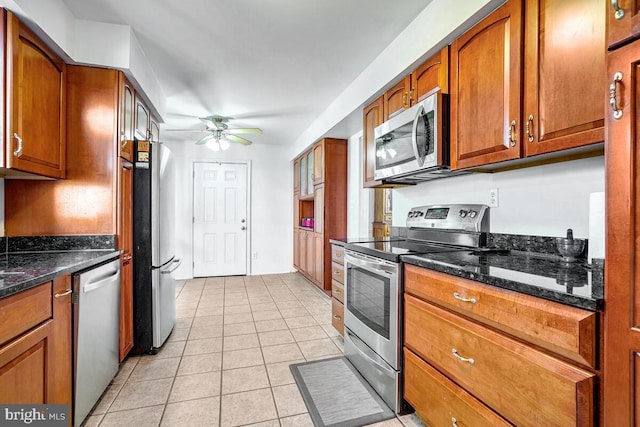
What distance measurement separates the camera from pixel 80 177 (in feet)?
6.81

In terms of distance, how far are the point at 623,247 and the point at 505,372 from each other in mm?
562

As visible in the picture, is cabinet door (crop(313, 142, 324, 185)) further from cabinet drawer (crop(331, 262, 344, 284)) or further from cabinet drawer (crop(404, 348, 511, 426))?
cabinet drawer (crop(404, 348, 511, 426))

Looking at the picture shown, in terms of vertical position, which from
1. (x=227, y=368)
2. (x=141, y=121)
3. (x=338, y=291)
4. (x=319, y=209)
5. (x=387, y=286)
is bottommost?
(x=227, y=368)

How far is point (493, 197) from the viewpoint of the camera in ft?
6.07

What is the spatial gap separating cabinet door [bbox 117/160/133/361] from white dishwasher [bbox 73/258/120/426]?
114 millimetres

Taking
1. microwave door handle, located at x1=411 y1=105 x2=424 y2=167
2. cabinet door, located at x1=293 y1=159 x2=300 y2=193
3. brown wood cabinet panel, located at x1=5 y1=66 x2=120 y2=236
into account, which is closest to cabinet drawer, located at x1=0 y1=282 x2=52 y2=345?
brown wood cabinet panel, located at x1=5 y1=66 x2=120 y2=236

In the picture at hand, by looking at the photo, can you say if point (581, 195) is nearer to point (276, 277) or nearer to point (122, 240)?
point (122, 240)

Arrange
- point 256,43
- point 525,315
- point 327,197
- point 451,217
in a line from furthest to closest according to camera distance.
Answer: point 327,197 < point 256,43 < point 451,217 < point 525,315

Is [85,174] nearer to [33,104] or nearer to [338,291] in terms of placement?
[33,104]

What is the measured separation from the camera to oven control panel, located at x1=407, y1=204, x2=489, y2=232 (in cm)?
188

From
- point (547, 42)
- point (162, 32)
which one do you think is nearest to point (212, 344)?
point (162, 32)

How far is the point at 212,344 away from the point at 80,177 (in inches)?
63.5

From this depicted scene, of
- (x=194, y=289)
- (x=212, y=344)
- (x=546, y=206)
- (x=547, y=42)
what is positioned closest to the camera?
(x=547, y=42)

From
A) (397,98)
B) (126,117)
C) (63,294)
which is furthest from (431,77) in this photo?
(63,294)
